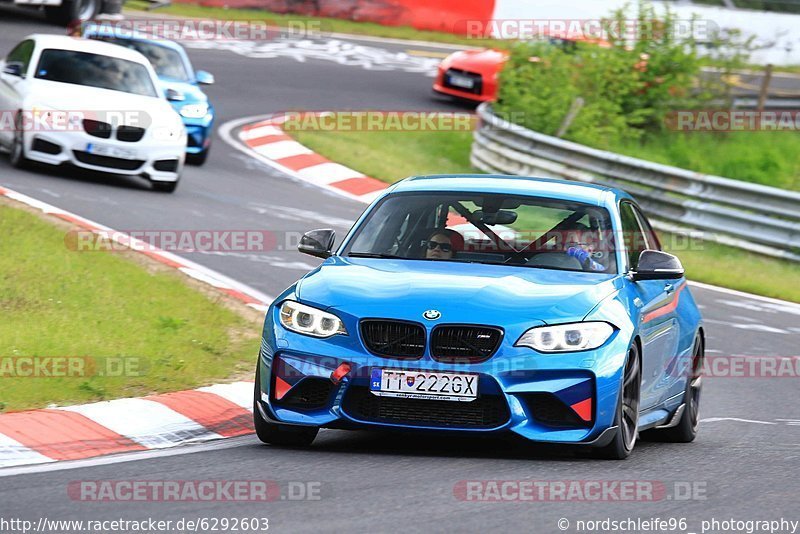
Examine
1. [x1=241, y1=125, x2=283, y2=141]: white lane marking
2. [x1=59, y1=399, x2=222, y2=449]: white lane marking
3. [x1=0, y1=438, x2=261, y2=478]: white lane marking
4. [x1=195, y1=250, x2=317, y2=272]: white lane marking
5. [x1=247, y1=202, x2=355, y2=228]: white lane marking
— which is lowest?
[x1=241, y1=125, x2=283, y2=141]: white lane marking

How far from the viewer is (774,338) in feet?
42.3

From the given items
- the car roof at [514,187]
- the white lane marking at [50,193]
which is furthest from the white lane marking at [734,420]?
the white lane marking at [50,193]

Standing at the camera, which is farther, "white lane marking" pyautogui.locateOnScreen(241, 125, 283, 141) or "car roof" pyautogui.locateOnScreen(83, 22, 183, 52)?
"white lane marking" pyautogui.locateOnScreen(241, 125, 283, 141)

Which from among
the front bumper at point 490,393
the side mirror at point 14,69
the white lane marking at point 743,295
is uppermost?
the front bumper at point 490,393

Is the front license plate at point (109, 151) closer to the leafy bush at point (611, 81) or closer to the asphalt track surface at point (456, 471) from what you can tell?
the asphalt track surface at point (456, 471)

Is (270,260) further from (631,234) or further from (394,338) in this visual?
(394,338)

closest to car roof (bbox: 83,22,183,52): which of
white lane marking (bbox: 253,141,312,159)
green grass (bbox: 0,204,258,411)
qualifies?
white lane marking (bbox: 253,141,312,159)

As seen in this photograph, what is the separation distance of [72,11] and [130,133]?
13.1 meters

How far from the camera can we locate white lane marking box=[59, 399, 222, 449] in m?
7.48

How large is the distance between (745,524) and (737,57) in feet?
62.2

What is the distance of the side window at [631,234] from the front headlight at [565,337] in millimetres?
1193

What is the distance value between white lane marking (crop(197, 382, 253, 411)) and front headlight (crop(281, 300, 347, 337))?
4.51 feet

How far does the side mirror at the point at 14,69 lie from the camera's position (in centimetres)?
1691

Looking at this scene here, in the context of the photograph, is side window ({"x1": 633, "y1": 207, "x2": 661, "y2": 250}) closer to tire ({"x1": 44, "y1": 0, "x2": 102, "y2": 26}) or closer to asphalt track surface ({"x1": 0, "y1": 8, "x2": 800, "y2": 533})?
asphalt track surface ({"x1": 0, "y1": 8, "x2": 800, "y2": 533})
